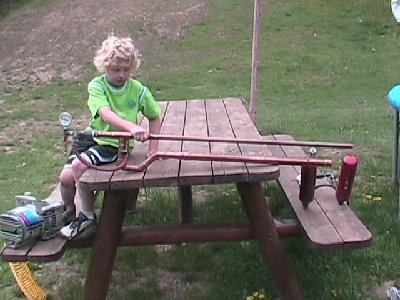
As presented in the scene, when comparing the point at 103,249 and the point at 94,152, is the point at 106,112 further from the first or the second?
the point at 103,249

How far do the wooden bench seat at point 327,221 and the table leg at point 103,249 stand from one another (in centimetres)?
87

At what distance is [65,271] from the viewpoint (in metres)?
4.49

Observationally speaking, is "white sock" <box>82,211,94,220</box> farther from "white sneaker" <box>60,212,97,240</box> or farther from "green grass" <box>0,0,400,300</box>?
"green grass" <box>0,0,400,300</box>

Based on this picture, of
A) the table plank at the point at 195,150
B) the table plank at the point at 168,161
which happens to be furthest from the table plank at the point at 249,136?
the table plank at the point at 168,161

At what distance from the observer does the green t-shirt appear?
364cm

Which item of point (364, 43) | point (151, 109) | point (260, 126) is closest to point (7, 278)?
point (151, 109)

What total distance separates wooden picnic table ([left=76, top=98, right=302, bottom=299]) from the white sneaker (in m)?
0.07

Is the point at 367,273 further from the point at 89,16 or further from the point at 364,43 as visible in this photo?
the point at 89,16

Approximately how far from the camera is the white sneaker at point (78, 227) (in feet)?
11.6

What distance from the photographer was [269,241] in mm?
3611

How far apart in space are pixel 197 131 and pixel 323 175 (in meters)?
0.86

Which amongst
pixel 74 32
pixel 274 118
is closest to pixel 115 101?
pixel 274 118

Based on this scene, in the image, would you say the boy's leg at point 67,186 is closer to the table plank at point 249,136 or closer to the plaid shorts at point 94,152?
the plaid shorts at point 94,152

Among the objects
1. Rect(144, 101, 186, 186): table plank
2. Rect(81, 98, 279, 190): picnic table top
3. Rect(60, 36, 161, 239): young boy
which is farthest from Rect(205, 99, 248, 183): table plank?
Rect(60, 36, 161, 239): young boy
